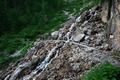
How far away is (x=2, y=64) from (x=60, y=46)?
3.18 metres

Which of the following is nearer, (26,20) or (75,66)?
(75,66)

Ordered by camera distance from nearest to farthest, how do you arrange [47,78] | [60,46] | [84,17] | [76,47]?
[47,78] < [76,47] < [60,46] < [84,17]

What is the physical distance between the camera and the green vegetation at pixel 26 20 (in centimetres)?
1737

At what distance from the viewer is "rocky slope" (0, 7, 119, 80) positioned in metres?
10.6

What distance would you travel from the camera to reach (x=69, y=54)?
1155 cm

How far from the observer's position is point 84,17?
1441cm

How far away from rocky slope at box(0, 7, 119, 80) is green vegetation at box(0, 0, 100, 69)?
1.34 metres

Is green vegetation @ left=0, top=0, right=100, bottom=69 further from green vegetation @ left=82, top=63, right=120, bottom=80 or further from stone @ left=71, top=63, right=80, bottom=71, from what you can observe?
green vegetation @ left=82, top=63, right=120, bottom=80

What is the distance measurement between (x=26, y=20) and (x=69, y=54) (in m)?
12.3

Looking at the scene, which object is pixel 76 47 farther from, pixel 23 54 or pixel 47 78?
pixel 23 54

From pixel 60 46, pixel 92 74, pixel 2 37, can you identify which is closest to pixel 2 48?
pixel 2 37

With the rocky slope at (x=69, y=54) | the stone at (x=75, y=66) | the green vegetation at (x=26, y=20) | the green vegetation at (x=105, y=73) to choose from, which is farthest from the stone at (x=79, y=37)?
the green vegetation at (x=105, y=73)

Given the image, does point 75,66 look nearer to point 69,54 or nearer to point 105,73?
point 69,54

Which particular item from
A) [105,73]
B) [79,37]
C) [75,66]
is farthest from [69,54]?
[105,73]
